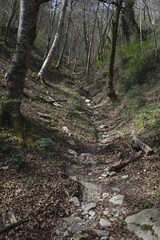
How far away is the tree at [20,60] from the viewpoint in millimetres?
5684

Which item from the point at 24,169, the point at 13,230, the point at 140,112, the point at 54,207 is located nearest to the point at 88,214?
the point at 54,207

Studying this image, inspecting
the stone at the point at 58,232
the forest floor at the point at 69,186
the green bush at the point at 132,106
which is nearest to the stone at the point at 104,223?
the forest floor at the point at 69,186

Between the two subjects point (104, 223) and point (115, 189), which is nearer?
point (104, 223)

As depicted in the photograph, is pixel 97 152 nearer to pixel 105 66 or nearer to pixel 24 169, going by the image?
pixel 24 169

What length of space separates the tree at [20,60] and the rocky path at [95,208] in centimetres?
220

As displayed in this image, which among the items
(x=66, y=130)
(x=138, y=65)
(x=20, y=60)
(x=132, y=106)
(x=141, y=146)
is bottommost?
(x=66, y=130)

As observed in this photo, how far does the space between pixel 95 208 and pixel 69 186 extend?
0.74 meters

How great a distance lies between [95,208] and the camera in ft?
14.0

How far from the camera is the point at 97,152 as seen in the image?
7062 millimetres

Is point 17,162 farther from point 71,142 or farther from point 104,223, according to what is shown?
point 71,142

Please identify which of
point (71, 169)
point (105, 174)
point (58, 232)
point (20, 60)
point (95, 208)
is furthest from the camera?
point (20, 60)

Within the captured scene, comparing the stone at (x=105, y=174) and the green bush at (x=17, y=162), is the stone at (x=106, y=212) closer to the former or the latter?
the stone at (x=105, y=174)

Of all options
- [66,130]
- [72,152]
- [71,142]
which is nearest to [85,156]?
[72,152]

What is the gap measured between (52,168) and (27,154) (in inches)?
28.3
